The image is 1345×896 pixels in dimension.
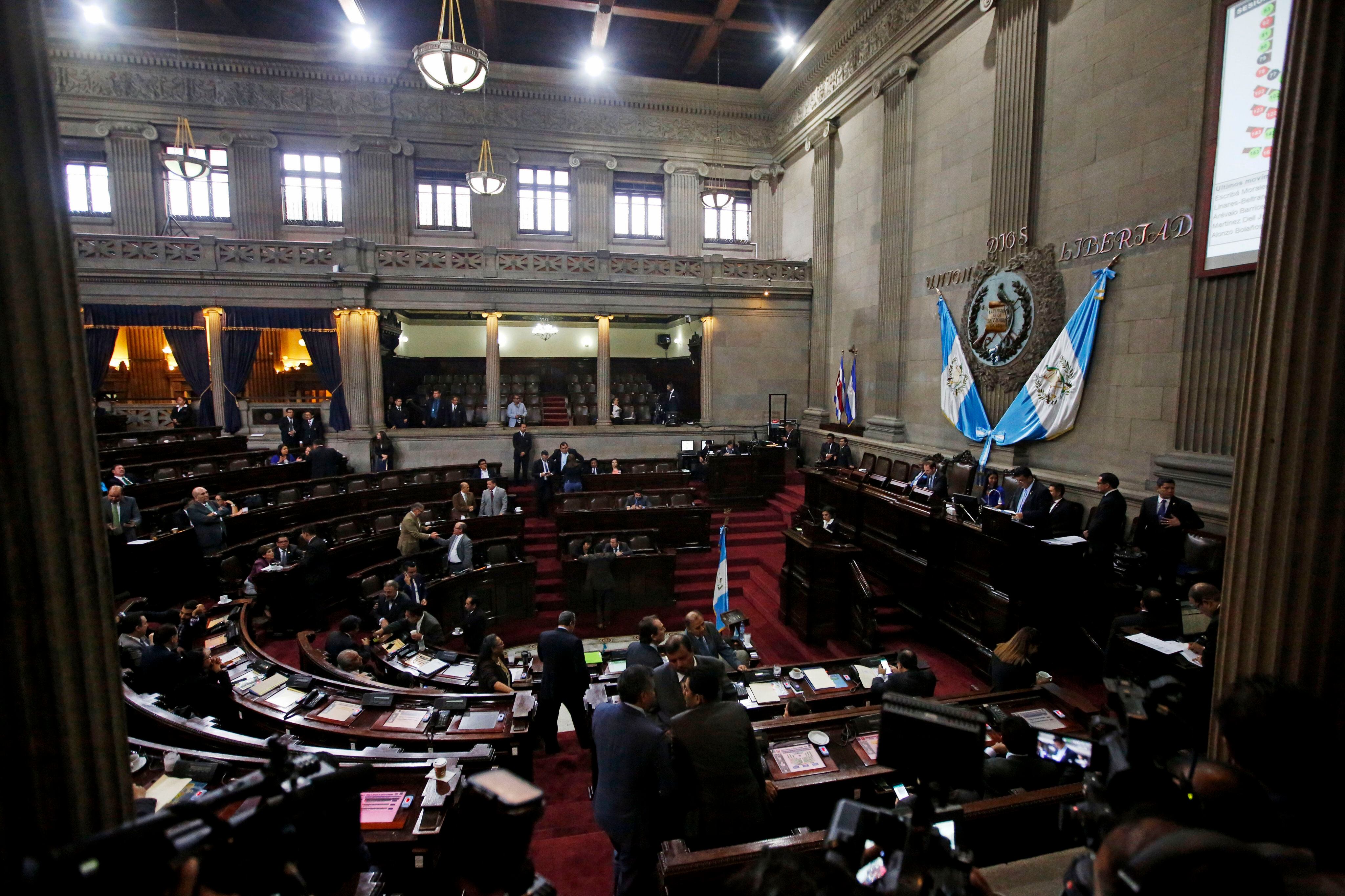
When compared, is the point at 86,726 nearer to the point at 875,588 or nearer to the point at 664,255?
the point at 875,588

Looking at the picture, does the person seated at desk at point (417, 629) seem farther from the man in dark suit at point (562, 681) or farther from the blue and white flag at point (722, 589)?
the blue and white flag at point (722, 589)

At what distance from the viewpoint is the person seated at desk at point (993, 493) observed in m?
8.43

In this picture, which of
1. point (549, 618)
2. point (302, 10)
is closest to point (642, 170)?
point (302, 10)

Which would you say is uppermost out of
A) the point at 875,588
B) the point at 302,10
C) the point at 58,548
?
the point at 302,10

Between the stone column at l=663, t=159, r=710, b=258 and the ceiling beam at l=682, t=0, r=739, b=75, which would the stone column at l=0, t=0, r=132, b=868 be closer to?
the ceiling beam at l=682, t=0, r=739, b=75

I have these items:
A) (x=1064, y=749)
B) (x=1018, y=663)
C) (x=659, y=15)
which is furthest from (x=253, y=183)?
(x=1064, y=749)

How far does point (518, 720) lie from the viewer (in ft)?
14.5

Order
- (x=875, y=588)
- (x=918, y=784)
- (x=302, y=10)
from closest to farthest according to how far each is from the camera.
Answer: (x=918, y=784), (x=875, y=588), (x=302, y=10)

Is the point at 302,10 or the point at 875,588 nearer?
the point at 875,588

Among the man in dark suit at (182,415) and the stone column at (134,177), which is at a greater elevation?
the stone column at (134,177)

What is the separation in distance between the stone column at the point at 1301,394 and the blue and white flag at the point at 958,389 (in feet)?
27.7

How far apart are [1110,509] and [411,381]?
18.1 meters

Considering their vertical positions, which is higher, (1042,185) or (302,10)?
(302,10)

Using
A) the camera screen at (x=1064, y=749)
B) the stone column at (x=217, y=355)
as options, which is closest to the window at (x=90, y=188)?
the stone column at (x=217, y=355)
